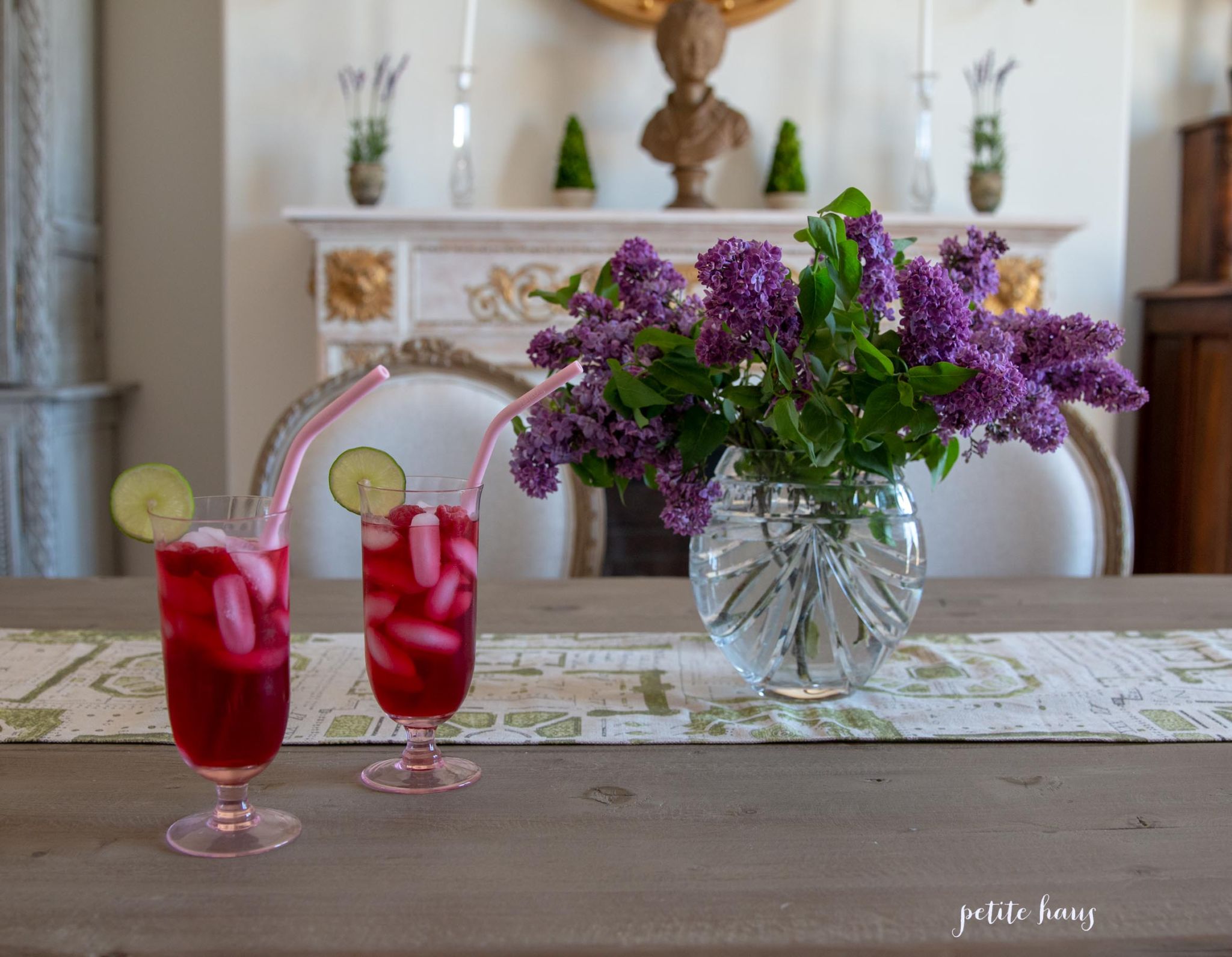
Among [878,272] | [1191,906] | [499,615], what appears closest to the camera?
[1191,906]

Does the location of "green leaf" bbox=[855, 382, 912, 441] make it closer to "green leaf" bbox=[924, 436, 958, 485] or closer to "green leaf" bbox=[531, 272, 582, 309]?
"green leaf" bbox=[924, 436, 958, 485]

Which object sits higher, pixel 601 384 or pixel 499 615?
pixel 601 384

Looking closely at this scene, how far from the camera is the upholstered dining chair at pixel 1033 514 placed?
1580 mm

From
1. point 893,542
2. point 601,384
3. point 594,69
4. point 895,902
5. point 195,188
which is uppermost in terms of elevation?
point 594,69

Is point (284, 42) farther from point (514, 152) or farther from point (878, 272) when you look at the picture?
point (878, 272)

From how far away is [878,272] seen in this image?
804mm

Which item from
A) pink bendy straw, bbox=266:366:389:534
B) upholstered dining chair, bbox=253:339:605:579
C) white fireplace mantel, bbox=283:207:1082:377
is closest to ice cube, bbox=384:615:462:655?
pink bendy straw, bbox=266:366:389:534

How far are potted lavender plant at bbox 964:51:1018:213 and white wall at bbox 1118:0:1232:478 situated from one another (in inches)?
19.7

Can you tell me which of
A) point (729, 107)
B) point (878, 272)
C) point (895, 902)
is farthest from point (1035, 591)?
point (729, 107)

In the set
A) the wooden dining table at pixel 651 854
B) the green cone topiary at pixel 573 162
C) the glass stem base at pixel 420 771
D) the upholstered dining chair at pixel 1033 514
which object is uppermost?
the green cone topiary at pixel 573 162

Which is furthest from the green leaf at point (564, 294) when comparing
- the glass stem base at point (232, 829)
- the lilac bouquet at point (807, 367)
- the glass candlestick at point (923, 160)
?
the glass candlestick at point (923, 160)

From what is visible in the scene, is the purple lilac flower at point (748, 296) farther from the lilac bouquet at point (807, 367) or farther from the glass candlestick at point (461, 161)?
the glass candlestick at point (461, 161)

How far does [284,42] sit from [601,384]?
2.48 meters

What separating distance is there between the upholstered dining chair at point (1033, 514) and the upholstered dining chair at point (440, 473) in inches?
18.4
